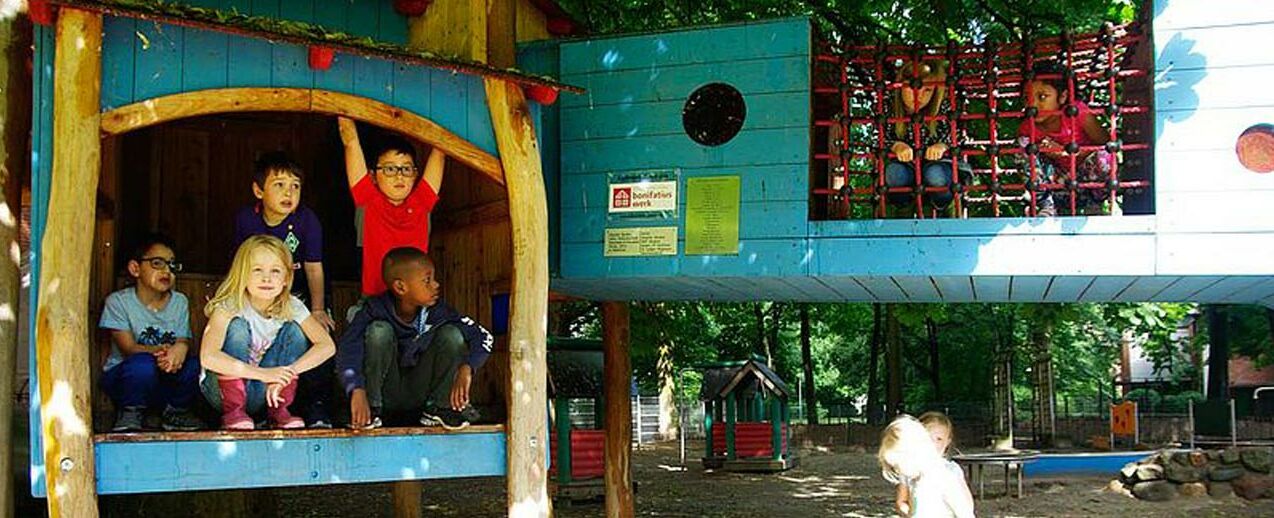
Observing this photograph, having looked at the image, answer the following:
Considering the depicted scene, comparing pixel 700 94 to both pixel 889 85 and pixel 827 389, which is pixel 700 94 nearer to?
pixel 889 85

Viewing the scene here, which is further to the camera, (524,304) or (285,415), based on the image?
(524,304)

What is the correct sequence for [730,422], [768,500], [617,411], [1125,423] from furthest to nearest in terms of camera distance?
1. [1125,423]
2. [730,422]
3. [768,500]
4. [617,411]

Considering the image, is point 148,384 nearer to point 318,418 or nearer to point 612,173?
point 318,418

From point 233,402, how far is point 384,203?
1675mm

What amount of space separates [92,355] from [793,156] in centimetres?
477

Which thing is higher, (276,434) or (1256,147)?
(1256,147)

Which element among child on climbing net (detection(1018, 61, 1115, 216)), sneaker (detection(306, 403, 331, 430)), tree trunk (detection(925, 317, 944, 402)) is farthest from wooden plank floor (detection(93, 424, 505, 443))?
tree trunk (detection(925, 317, 944, 402))

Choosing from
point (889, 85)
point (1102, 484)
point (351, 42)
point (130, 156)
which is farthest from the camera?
point (1102, 484)

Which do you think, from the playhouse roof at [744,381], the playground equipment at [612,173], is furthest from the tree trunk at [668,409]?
the playground equipment at [612,173]

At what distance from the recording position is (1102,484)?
19.4 meters

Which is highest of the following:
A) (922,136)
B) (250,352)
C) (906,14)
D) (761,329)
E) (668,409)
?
(906,14)

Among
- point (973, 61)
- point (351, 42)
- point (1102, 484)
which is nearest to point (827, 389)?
point (1102, 484)

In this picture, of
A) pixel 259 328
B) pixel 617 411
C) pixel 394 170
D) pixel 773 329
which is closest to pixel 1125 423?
pixel 773 329

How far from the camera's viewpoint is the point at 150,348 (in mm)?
7520
